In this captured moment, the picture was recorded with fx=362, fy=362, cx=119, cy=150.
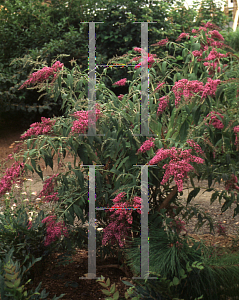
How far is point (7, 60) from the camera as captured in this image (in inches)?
260

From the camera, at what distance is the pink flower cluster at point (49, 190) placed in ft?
7.70

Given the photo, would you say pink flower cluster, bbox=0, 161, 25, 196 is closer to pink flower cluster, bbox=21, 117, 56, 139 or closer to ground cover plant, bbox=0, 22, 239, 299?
ground cover plant, bbox=0, 22, 239, 299

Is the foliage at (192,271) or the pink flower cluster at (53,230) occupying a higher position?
the pink flower cluster at (53,230)

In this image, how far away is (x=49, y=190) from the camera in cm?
240

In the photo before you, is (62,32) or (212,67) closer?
(212,67)

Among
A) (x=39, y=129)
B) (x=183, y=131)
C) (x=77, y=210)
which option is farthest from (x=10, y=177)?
(x=183, y=131)

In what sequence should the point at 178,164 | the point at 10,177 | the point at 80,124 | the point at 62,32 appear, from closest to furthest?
the point at 178,164 → the point at 80,124 → the point at 10,177 → the point at 62,32

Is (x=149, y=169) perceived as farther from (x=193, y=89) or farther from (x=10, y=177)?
(x=10, y=177)

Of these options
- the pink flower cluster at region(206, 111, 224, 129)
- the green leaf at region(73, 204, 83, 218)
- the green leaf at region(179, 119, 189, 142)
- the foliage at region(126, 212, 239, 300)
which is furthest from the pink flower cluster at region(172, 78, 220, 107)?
the green leaf at region(73, 204, 83, 218)

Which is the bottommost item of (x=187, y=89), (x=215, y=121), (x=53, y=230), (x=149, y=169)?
(x=53, y=230)

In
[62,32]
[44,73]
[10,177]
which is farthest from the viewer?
[62,32]

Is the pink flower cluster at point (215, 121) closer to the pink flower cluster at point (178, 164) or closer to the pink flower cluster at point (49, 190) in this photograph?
the pink flower cluster at point (178, 164)

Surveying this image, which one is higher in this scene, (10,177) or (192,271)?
(10,177)

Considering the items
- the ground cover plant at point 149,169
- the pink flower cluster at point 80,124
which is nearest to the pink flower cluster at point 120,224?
the ground cover plant at point 149,169
